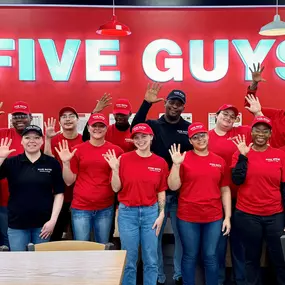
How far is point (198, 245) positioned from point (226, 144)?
34.2 inches

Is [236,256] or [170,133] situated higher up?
[170,133]

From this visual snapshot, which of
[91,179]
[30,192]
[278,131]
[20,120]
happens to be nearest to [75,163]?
[91,179]

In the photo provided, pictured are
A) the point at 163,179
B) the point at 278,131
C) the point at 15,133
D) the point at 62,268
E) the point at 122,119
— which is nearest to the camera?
the point at 62,268

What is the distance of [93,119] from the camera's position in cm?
319

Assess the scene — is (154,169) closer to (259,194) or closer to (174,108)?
(174,108)

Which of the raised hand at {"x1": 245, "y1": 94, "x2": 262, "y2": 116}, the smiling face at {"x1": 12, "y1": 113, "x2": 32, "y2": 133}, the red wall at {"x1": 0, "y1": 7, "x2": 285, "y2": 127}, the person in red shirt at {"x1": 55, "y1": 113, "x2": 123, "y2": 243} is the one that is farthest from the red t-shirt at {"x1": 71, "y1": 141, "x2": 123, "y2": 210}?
the red wall at {"x1": 0, "y1": 7, "x2": 285, "y2": 127}

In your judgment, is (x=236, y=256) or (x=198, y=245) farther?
(x=236, y=256)

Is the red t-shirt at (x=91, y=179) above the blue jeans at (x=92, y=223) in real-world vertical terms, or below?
above

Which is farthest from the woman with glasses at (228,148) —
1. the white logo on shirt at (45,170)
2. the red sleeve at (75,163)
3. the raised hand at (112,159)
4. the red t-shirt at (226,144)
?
the white logo on shirt at (45,170)

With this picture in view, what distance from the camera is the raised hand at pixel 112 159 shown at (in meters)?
2.99

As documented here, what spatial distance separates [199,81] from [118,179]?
8.69 ft

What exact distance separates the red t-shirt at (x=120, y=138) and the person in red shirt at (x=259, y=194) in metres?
1.00

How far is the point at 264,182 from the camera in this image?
300 centimetres

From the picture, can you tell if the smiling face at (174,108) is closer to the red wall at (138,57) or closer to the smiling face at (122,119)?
the smiling face at (122,119)
